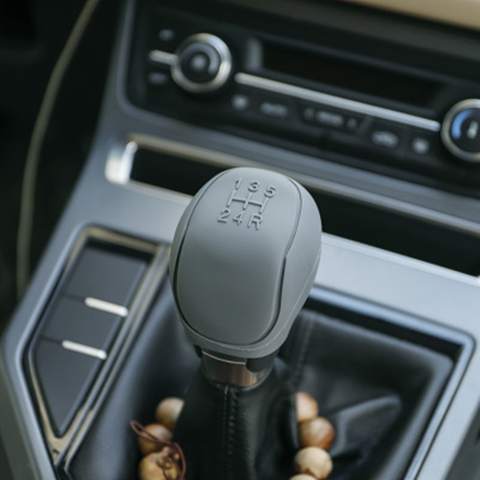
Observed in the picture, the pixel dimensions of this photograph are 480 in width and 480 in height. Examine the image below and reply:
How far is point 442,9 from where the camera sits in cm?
60

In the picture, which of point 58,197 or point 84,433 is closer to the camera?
point 84,433

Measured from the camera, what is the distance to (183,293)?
42cm

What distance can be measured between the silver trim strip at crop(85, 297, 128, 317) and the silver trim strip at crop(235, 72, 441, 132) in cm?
25

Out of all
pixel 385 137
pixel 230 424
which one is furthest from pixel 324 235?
pixel 230 424

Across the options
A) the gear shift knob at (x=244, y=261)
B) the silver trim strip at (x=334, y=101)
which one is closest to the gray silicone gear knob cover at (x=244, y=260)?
the gear shift knob at (x=244, y=261)

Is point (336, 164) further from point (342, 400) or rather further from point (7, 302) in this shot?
point (7, 302)

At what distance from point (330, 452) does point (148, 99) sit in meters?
0.39

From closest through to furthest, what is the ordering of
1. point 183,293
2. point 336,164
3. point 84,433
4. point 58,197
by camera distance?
point 183,293, point 84,433, point 336,164, point 58,197

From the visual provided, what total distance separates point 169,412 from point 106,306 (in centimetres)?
12

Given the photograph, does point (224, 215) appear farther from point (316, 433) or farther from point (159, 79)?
point (159, 79)

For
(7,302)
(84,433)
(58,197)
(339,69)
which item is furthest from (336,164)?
(7,302)

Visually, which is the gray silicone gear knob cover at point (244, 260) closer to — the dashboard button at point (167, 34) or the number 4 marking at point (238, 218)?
the number 4 marking at point (238, 218)

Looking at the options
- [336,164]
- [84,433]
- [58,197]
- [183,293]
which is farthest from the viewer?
[58,197]

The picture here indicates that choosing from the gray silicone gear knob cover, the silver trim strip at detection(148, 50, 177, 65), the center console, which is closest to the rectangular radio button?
the center console
